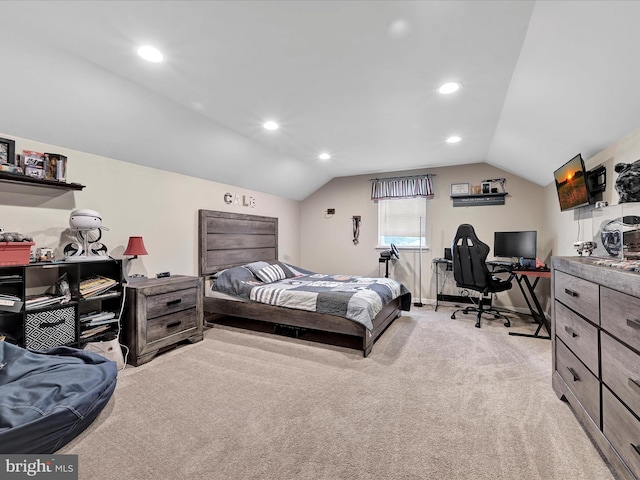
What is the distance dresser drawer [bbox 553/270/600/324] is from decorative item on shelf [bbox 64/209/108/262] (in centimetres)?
359

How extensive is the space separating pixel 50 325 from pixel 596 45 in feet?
13.7

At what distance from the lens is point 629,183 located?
6.41 feet

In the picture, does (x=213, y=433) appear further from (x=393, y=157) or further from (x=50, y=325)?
(x=393, y=157)

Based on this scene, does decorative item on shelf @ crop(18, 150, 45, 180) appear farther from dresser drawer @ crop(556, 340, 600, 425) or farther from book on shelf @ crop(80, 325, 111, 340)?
dresser drawer @ crop(556, 340, 600, 425)

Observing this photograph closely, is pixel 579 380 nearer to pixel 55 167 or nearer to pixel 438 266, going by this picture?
pixel 438 266

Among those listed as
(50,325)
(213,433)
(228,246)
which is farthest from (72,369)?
(228,246)

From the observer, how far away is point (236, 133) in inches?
138

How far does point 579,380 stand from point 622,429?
47 centimetres

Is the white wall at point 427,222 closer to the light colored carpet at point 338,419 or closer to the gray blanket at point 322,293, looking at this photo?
the gray blanket at point 322,293

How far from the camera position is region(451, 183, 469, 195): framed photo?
4863mm

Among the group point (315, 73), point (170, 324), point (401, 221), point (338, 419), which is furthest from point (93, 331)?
point (401, 221)

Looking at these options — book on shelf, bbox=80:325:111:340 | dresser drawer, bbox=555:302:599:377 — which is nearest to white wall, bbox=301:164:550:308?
dresser drawer, bbox=555:302:599:377

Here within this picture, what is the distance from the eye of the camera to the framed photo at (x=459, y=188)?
16.0 ft

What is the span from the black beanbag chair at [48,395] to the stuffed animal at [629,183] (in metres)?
3.72
